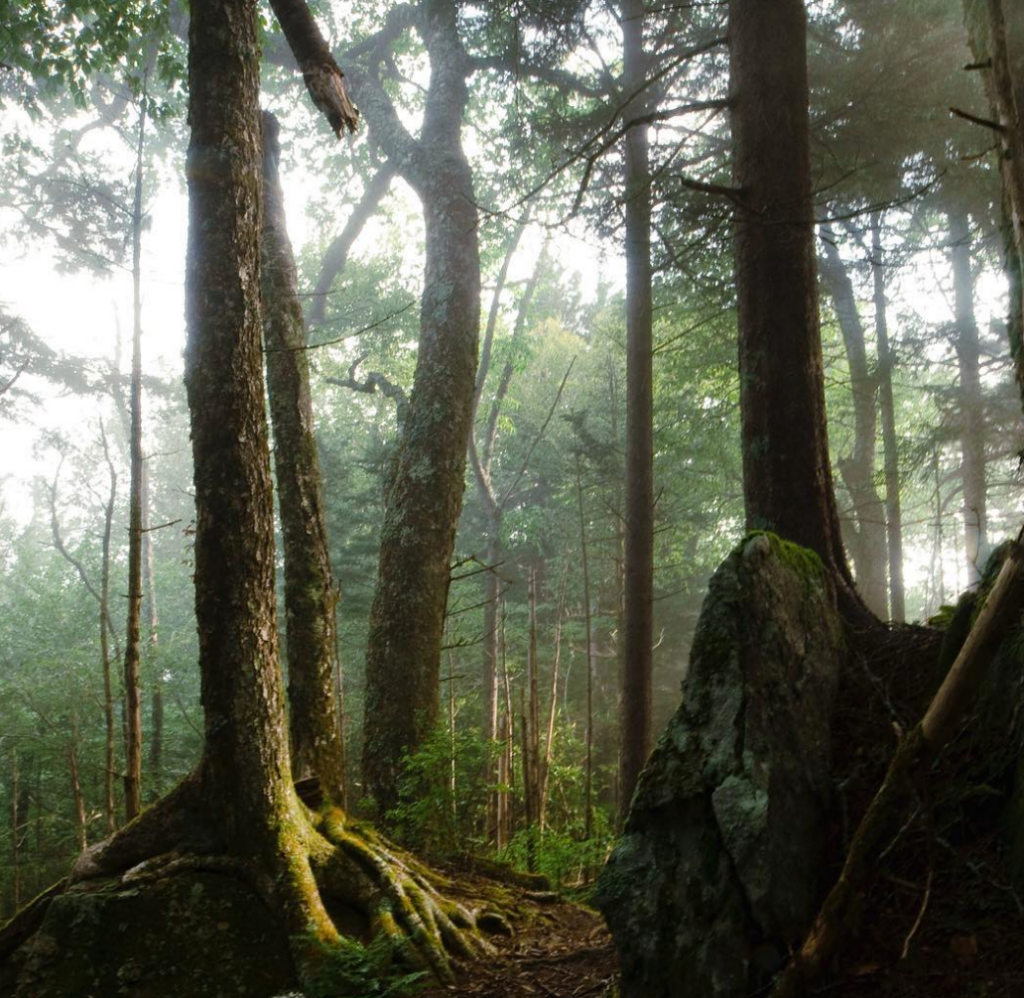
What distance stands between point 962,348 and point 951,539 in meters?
19.4

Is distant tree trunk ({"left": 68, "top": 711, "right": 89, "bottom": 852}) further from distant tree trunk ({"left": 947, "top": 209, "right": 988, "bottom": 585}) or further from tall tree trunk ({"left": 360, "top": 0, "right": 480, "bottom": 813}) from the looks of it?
distant tree trunk ({"left": 947, "top": 209, "right": 988, "bottom": 585})

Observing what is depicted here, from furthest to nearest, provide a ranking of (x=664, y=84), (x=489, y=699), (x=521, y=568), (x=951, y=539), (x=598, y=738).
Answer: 1. (x=951, y=539)
2. (x=521, y=568)
3. (x=598, y=738)
4. (x=489, y=699)
5. (x=664, y=84)

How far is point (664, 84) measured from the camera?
1160cm

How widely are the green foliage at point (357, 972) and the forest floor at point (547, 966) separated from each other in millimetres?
175

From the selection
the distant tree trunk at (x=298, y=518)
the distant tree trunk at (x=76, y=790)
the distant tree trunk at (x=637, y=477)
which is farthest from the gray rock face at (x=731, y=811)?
the distant tree trunk at (x=76, y=790)

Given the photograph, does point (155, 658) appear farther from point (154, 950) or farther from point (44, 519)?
point (44, 519)

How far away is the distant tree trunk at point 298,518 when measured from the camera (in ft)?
20.3

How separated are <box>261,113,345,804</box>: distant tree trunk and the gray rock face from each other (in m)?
3.46

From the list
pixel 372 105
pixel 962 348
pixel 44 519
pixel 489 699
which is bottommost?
pixel 489 699

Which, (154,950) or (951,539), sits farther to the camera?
(951,539)

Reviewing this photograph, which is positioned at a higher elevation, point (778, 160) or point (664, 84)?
point (664, 84)

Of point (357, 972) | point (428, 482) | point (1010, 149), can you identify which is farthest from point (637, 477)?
point (357, 972)

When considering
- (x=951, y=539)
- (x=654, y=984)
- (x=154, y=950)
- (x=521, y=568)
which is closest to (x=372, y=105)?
(x=154, y=950)

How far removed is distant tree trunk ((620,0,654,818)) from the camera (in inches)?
348
